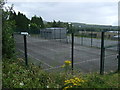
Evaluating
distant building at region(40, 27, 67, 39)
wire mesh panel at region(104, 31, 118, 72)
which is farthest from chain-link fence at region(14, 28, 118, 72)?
distant building at region(40, 27, 67, 39)

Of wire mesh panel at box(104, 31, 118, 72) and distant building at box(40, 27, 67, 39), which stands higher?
distant building at box(40, 27, 67, 39)

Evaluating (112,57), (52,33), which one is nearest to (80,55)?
(112,57)

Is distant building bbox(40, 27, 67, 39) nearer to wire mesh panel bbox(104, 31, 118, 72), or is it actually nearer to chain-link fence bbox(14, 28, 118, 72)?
chain-link fence bbox(14, 28, 118, 72)

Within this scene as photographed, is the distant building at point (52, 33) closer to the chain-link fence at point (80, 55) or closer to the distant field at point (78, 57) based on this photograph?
the chain-link fence at point (80, 55)

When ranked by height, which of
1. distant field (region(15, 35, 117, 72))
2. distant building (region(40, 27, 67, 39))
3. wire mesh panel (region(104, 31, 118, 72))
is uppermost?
distant building (region(40, 27, 67, 39))

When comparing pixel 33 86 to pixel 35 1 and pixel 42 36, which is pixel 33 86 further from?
pixel 42 36

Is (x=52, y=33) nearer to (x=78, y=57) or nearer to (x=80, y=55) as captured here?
(x=80, y=55)

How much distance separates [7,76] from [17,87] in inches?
23.7

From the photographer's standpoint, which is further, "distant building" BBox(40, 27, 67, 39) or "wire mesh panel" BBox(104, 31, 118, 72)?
"distant building" BBox(40, 27, 67, 39)

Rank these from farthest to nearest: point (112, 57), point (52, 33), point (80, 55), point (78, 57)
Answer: point (52, 33) → point (80, 55) → point (78, 57) → point (112, 57)

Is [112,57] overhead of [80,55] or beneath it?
overhead

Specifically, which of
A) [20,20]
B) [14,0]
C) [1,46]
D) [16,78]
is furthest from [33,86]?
[20,20]

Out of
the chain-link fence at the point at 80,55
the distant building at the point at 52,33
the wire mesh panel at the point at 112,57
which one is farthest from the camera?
the distant building at the point at 52,33

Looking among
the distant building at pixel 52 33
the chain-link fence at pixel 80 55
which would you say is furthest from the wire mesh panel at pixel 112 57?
the distant building at pixel 52 33
